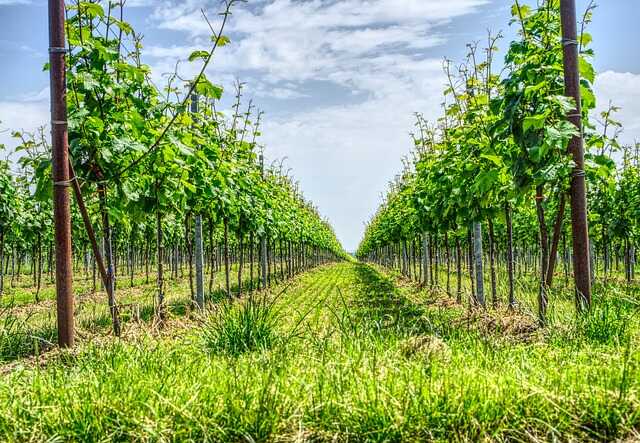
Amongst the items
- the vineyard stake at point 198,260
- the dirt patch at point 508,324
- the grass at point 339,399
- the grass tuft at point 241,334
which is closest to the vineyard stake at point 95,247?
the grass tuft at point 241,334

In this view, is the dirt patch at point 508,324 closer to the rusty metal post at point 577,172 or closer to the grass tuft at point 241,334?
the rusty metal post at point 577,172

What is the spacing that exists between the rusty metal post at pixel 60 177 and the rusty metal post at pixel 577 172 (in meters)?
4.74

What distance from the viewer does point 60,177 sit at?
4848mm

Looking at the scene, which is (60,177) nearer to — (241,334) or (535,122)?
(241,334)

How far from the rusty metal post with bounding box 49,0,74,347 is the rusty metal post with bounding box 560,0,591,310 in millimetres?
4744

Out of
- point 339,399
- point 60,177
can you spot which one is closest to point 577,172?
point 339,399

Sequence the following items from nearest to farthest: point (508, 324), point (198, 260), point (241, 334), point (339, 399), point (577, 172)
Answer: point (339, 399), point (241, 334), point (577, 172), point (508, 324), point (198, 260)

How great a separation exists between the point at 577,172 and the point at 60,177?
4.95 meters

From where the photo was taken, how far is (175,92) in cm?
955

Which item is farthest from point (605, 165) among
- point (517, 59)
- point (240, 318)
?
point (240, 318)

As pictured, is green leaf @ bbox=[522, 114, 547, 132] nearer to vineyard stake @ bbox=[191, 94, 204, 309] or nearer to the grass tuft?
the grass tuft

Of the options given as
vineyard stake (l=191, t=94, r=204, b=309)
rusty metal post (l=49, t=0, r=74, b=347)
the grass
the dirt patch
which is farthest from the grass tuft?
vineyard stake (l=191, t=94, r=204, b=309)

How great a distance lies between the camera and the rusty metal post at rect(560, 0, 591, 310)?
17.6ft

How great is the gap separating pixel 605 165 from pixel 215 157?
6632mm
